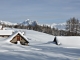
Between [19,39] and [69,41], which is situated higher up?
[19,39]

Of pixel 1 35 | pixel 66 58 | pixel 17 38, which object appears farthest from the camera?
pixel 1 35

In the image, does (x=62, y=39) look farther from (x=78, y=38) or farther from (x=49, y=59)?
(x=49, y=59)

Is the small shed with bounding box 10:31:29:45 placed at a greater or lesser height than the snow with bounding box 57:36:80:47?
greater

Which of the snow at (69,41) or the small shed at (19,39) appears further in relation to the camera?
the snow at (69,41)

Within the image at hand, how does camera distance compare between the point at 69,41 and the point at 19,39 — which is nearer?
the point at 19,39

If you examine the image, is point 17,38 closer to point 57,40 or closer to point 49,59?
point 57,40

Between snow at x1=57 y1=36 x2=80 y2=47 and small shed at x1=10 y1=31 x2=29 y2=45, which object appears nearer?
small shed at x1=10 y1=31 x2=29 y2=45

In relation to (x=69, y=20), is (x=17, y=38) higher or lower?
lower

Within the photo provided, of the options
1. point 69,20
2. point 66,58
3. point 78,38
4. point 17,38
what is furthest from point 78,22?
point 66,58

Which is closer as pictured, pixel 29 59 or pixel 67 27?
pixel 29 59

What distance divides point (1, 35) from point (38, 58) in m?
53.4

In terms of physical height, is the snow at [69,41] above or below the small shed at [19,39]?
below

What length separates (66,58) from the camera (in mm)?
17094

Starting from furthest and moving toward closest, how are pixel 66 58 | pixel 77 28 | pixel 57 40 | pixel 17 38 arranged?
1. pixel 77 28
2. pixel 57 40
3. pixel 17 38
4. pixel 66 58
